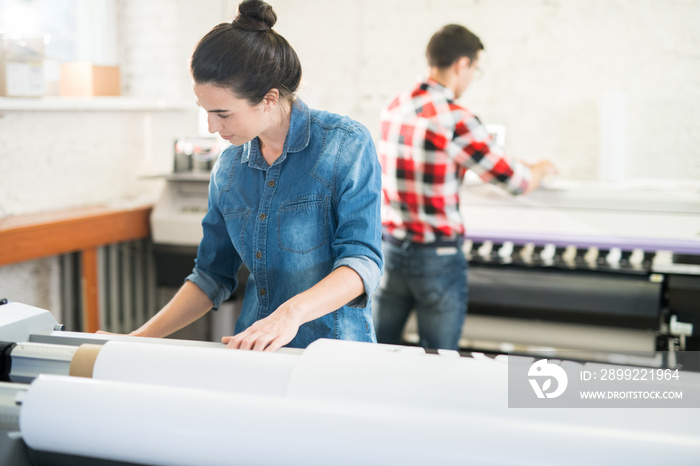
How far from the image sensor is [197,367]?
80 cm

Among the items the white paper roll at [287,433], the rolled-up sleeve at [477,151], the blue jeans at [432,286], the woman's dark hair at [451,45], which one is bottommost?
the blue jeans at [432,286]

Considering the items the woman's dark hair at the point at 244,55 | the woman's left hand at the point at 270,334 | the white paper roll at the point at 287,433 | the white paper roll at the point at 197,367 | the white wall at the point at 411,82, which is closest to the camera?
the white paper roll at the point at 287,433

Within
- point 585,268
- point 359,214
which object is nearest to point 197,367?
point 359,214

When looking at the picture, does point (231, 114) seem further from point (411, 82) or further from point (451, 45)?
point (411, 82)

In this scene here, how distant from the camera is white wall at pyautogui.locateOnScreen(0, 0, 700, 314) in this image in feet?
10.8

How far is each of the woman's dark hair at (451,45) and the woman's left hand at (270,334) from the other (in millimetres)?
1594

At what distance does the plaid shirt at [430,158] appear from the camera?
7.81 feet

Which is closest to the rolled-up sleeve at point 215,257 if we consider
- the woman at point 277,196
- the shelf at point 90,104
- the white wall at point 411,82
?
the woman at point 277,196

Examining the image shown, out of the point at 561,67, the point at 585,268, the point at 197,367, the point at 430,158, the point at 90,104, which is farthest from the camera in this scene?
the point at 561,67

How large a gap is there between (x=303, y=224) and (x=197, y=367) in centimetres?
56

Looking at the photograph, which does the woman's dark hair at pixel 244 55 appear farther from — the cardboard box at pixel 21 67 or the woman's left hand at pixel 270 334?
the cardboard box at pixel 21 67

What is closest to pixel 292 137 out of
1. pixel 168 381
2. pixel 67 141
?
pixel 168 381

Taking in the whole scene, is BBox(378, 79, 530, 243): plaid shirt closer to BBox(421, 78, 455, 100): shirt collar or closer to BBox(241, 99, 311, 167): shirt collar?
BBox(421, 78, 455, 100): shirt collar

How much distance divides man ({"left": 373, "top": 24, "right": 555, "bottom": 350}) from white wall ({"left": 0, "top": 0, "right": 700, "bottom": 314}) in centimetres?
129
